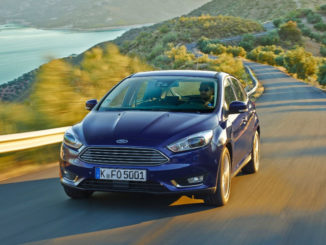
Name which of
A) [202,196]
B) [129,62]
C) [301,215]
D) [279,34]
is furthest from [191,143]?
[279,34]

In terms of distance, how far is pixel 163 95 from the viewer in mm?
7156

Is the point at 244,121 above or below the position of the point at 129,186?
below

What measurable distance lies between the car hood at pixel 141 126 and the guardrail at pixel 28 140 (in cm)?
229

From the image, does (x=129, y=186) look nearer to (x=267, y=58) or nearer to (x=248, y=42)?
(x=267, y=58)

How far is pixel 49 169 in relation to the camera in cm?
890

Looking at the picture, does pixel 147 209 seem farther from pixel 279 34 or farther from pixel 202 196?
pixel 279 34

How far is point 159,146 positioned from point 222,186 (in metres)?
0.94

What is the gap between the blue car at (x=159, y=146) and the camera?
573 cm

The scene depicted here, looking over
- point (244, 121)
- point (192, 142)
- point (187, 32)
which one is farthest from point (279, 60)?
point (192, 142)

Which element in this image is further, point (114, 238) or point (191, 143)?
point (191, 143)

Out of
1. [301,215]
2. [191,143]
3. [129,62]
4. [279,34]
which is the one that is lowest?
[279,34]

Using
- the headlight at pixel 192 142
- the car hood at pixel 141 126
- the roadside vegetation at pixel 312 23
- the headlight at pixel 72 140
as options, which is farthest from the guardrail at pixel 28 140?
the roadside vegetation at pixel 312 23

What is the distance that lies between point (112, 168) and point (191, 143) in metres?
0.84

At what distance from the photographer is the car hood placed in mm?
5832
